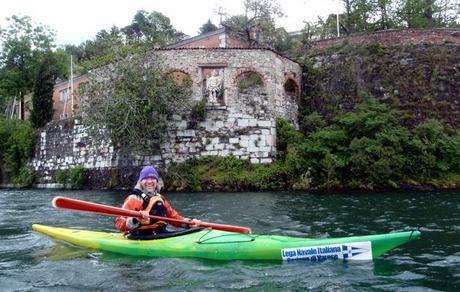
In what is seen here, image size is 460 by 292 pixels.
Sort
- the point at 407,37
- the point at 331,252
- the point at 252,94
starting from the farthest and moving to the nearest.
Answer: the point at 407,37 → the point at 252,94 → the point at 331,252

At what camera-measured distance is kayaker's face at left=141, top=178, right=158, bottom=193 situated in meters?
7.74

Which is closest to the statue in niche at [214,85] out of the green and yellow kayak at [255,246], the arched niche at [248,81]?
the arched niche at [248,81]

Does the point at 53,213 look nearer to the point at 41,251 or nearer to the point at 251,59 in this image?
the point at 41,251

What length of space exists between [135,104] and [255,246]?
13.6 m

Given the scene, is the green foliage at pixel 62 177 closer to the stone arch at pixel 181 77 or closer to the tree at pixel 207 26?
the stone arch at pixel 181 77

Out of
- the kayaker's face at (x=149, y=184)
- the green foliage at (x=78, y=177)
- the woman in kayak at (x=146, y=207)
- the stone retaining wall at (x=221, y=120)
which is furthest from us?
the green foliage at (x=78, y=177)

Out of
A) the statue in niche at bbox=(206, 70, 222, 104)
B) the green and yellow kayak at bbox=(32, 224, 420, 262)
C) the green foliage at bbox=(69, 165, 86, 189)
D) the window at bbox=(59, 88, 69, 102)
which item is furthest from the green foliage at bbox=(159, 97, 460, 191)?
the window at bbox=(59, 88, 69, 102)

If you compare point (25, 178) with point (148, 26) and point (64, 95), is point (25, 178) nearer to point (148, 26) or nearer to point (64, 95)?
point (64, 95)

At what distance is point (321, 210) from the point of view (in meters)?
12.3

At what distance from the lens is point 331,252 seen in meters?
6.58

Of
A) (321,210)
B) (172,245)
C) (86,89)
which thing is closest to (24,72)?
(86,89)

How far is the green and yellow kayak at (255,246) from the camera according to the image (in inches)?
254

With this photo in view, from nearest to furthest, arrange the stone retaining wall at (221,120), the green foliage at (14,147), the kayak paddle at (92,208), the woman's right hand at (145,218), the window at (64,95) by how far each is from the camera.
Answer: the kayak paddle at (92,208)
the woman's right hand at (145,218)
the stone retaining wall at (221,120)
the green foliage at (14,147)
the window at (64,95)

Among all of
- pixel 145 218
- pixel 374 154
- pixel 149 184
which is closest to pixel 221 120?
pixel 374 154
